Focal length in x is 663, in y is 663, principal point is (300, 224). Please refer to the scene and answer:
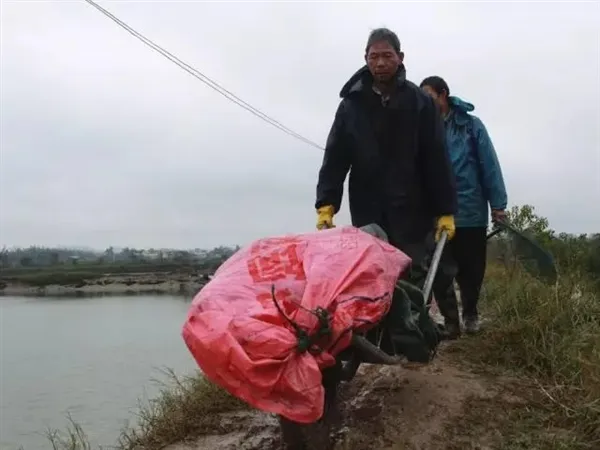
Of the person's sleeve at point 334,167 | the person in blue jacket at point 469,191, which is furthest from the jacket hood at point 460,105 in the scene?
the person's sleeve at point 334,167

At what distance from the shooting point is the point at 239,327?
2076 millimetres

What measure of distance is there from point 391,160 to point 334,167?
0.32m

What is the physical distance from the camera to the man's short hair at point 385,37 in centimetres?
323

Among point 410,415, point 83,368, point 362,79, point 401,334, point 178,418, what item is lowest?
point 83,368

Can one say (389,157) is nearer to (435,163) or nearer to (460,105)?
(435,163)

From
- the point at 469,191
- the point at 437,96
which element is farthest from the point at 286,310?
the point at 437,96

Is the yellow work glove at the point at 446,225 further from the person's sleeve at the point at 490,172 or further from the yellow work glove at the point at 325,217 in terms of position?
the person's sleeve at the point at 490,172

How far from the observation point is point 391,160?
339 centimetres

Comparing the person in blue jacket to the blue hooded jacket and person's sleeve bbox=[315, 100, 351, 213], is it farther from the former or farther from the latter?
person's sleeve bbox=[315, 100, 351, 213]

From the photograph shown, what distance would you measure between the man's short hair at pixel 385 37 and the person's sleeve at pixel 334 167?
1.21 feet

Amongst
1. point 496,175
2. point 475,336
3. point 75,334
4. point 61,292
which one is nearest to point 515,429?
point 475,336

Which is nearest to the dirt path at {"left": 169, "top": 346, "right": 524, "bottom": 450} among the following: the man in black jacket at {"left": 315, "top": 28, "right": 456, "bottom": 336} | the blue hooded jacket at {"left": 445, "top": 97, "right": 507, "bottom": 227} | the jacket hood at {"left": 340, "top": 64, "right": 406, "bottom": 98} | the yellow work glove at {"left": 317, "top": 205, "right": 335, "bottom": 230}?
the man in black jacket at {"left": 315, "top": 28, "right": 456, "bottom": 336}

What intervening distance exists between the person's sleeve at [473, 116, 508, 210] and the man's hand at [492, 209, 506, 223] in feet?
0.12

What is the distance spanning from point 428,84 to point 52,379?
12368 mm
